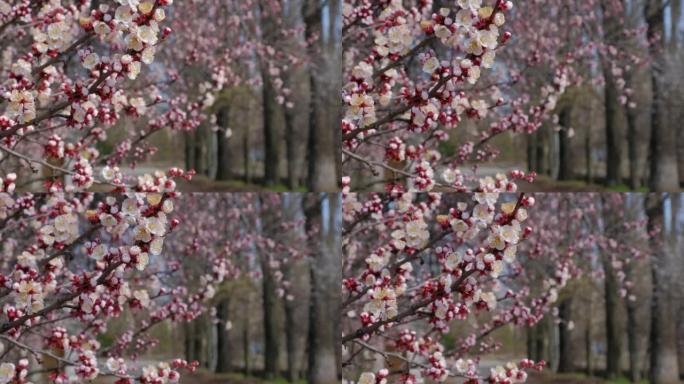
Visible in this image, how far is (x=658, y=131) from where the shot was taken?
2.99 meters

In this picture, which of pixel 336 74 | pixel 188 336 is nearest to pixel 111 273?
pixel 188 336

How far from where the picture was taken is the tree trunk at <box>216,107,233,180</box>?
9.64ft

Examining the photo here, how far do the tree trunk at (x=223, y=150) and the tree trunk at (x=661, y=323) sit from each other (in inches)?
49.9

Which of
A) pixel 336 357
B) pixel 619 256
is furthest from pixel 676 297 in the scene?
pixel 336 357

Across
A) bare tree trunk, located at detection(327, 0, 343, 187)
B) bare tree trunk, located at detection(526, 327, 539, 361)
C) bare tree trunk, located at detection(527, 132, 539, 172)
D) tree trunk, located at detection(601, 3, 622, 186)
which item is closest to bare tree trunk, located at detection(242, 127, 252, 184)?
bare tree trunk, located at detection(327, 0, 343, 187)

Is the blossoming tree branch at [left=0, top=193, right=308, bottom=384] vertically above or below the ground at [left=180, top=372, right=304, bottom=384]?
above

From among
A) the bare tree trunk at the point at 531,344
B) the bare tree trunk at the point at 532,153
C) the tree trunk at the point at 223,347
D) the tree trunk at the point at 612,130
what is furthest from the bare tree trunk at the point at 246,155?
the tree trunk at the point at 612,130

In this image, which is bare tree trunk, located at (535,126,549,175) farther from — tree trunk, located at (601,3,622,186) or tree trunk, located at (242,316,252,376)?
tree trunk, located at (242,316,252,376)

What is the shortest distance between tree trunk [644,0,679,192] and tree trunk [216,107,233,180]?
1.26m

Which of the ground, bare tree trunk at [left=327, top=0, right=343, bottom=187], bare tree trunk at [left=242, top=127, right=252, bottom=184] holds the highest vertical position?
bare tree trunk at [left=327, top=0, right=343, bottom=187]

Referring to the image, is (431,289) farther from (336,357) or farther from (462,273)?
(336,357)

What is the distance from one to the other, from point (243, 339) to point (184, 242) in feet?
1.10

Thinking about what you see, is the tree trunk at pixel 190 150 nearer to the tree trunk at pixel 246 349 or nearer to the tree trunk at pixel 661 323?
the tree trunk at pixel 246 349

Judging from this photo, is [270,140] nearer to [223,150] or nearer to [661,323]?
[223,150]
